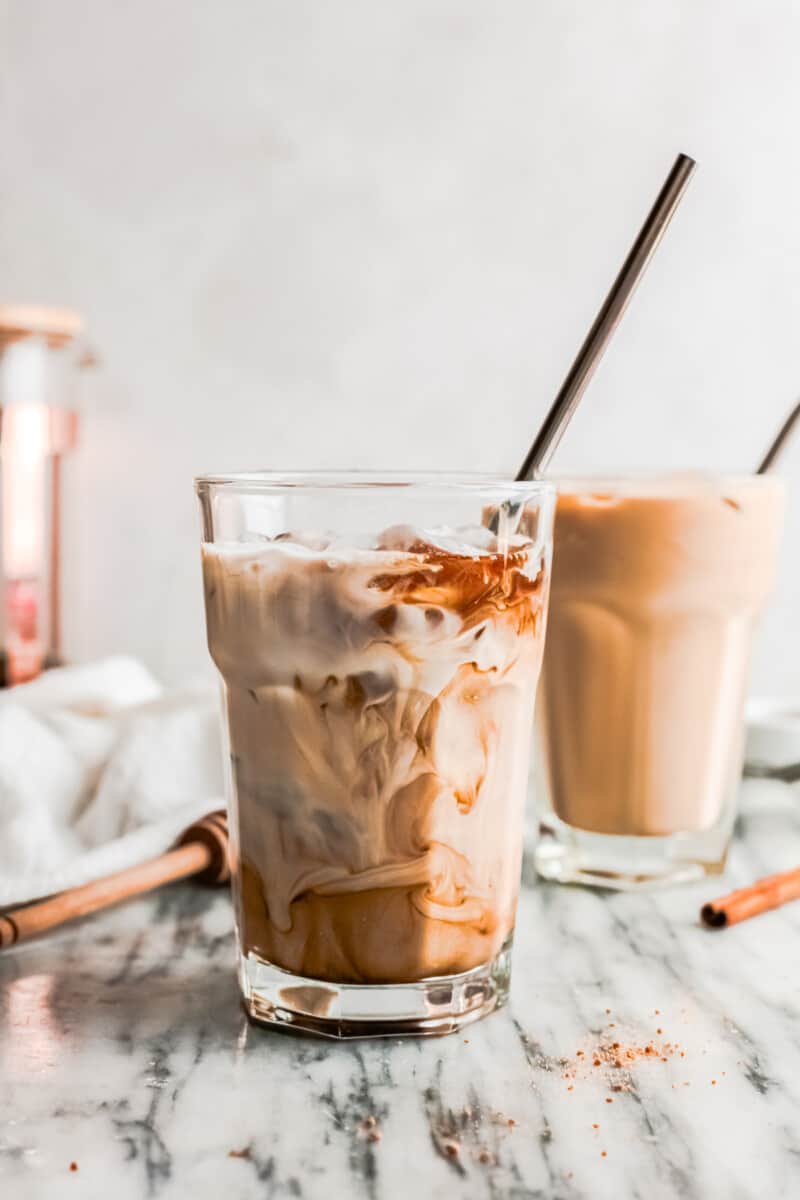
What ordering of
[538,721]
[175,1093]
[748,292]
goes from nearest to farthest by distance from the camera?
[175,1093], [538,721], [748,292]

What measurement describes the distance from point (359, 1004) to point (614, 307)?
1.24 ft

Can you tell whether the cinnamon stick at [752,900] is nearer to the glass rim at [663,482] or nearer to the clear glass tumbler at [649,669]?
the clear glass tumbler at [649,669]

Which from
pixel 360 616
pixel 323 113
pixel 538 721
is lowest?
pixel 538 721

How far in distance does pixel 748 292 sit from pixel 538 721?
652 millimetres

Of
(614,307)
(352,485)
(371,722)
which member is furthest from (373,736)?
(614,307)

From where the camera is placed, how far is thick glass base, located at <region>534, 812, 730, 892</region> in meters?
0.87

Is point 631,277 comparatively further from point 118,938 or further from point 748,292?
point 748,292

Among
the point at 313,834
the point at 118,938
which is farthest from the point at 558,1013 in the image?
the point at 118,938

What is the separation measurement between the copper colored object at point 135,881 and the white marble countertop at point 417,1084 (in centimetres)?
2

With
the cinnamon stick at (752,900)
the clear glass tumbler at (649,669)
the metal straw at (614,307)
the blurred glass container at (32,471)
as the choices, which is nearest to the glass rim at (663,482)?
the clear glass tumbler at (649,669)

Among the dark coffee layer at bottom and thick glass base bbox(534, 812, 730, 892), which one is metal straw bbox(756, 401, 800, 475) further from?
the dark coffee layer at bottom

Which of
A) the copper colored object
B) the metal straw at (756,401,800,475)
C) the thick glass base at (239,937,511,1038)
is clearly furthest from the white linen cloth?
the metal straw at (756,401,800,475)

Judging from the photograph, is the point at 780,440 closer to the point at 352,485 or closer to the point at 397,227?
the point at 352,485

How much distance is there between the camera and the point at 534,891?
861mm
